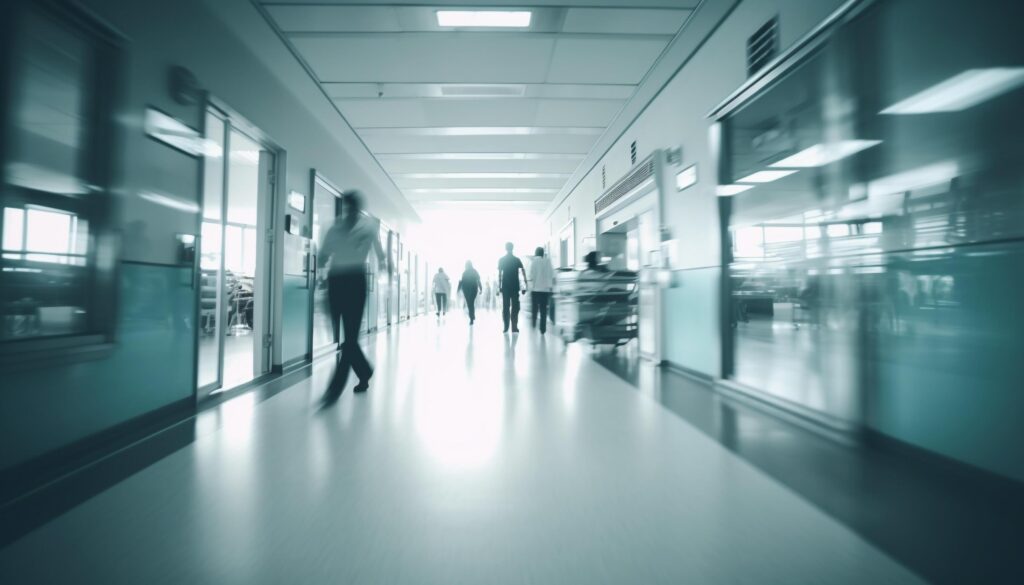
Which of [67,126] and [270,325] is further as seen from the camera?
[270,325]

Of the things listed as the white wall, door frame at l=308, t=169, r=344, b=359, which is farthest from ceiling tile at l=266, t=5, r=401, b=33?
door frame at l=308, t=169, r=344, b=359

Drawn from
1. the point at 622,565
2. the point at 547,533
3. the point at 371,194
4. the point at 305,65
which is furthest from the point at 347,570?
the point at 371,194

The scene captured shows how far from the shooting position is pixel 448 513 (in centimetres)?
146

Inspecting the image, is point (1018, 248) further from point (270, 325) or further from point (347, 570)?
point (270, 325)

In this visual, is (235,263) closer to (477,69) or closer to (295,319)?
(295,319)

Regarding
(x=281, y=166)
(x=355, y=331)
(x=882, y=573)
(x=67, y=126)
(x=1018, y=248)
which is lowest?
(x=882, y=573)

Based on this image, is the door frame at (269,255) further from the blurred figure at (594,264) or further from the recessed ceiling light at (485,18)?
the blurred figure at (594,264)

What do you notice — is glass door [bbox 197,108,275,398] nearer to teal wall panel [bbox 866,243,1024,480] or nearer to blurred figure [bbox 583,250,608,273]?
blurred figure [bbox 583,250,608,273]

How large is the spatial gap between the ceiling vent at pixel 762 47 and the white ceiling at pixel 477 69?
24.9 inches

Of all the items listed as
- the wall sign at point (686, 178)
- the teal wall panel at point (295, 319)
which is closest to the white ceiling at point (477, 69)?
the wall sign at point (686, 178)

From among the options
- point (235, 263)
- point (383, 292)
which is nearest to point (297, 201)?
point (383, 292)

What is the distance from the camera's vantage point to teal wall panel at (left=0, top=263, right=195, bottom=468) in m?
1.75

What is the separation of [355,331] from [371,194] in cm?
509

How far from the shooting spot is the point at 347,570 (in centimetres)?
116
